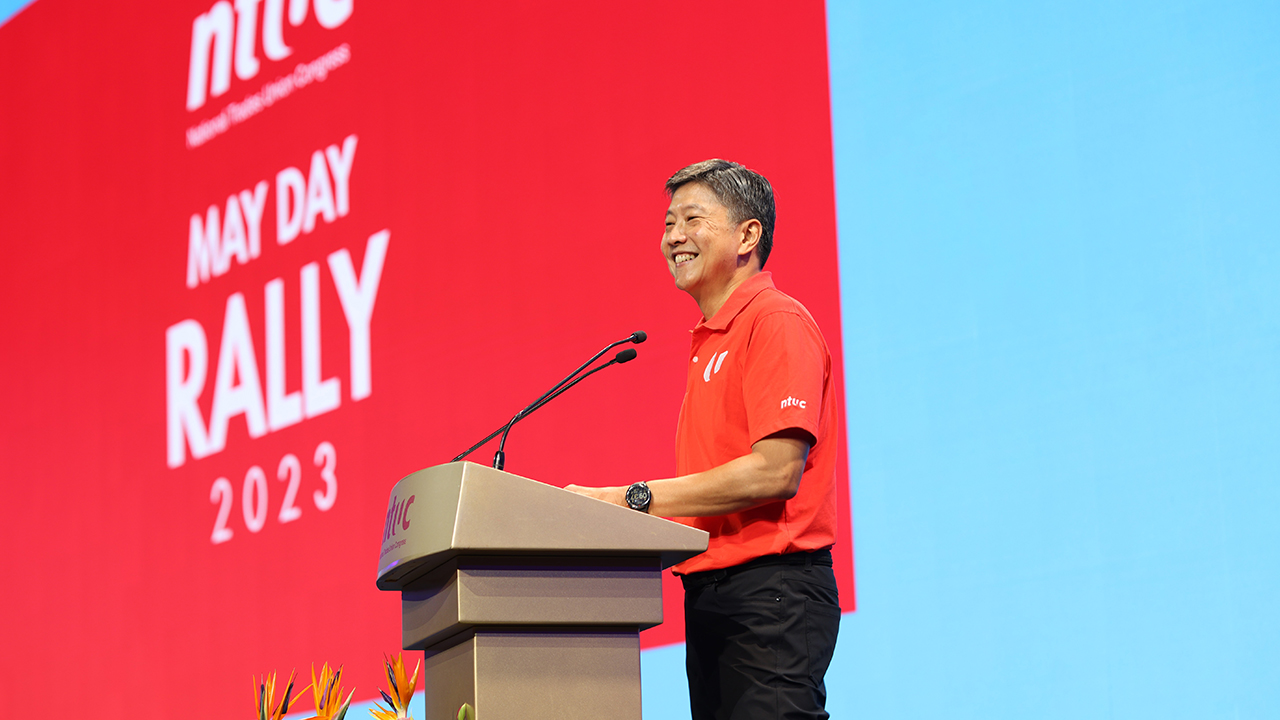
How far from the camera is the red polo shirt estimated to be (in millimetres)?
1713

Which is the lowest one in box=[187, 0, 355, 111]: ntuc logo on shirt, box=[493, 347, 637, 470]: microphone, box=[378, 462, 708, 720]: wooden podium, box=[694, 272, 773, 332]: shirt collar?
box=[378, 462, 708, 720]: wooden podium

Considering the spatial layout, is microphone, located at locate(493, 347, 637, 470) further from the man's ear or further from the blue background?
the blue background

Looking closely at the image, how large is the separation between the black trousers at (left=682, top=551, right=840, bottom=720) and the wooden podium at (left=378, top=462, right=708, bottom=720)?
0.19 metres

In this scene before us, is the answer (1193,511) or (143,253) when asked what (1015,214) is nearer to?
(1193,511)

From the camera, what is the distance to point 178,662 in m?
4.39

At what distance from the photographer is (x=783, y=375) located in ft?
5.64

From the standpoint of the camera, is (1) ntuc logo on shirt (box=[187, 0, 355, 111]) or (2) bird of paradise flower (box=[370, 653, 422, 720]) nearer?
(2) bird of paradise flower (box=[370, 653, 422, 720])

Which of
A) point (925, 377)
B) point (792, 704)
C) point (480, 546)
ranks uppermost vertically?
point (925, 377)

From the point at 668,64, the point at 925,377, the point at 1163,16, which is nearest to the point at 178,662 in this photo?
the point at 668,64

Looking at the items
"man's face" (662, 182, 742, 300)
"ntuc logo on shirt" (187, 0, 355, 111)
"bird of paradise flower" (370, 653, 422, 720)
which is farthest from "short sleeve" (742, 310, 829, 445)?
"ntuc logo on shirt" (187, 0, 355, 111)

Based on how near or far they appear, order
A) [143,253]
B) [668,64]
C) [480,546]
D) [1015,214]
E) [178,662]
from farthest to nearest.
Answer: [143,253]
[178,662]
[668,64]
[1015,214]
[480,546]

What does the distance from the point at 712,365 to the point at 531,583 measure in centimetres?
48

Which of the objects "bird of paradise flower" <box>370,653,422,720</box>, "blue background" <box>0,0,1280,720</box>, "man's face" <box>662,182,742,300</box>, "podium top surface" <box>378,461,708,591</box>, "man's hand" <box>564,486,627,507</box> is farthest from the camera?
"blue background" <box>0,0,1280,720</box>

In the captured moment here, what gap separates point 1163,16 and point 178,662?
3538 millimetres
